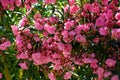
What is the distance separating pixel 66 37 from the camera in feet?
7.82

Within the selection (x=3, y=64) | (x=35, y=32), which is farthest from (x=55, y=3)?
(x=3, y=64)

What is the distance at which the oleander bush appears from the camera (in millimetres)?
2402

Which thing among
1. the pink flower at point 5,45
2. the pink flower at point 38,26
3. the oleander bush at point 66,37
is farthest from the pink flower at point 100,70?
the pink flower at point 5,45

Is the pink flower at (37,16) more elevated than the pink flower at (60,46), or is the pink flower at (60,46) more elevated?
the pink flower at (37,16)

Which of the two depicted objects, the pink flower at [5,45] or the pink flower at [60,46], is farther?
the pink flower at [5,45]

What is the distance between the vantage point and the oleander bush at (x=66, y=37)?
7.88 feet

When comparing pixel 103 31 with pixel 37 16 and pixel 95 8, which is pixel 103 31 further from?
pixel 37 16

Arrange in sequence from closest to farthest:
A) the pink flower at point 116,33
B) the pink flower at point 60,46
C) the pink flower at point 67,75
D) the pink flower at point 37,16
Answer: the pink flower at point 116,33 < the pink flower at point 60,46 < the pink flower at point 37,16 < the pink flower at point 67,75

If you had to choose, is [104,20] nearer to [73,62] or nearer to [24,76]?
[73,62]

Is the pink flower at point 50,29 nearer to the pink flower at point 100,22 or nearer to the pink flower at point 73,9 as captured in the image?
the pink flower at point 73,9

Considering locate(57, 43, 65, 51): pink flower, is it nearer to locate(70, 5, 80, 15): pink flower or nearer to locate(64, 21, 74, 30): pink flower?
locate(64, 21, 74, 30): pink flower

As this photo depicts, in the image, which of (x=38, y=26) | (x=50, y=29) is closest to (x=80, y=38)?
(x=50, y=29)

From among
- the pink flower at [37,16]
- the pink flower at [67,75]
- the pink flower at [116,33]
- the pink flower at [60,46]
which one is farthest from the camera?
the pink flower at [67,75]

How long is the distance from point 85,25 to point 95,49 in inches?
7.1
